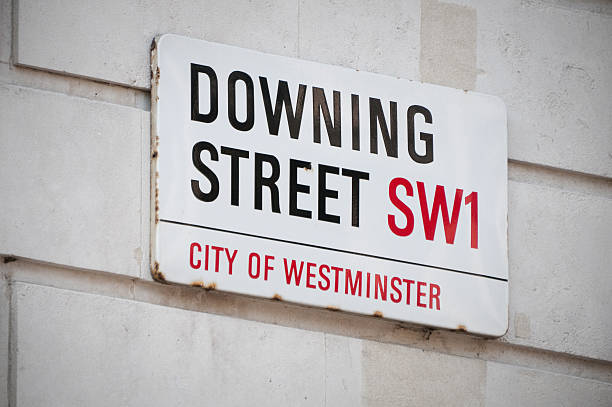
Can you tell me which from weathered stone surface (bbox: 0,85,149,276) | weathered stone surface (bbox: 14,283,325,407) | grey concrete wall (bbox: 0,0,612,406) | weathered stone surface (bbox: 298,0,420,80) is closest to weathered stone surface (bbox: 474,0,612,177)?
grey concrete wall (bbox: 0,0,612,406)

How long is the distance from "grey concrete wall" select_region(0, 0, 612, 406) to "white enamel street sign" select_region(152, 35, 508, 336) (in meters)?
0.08

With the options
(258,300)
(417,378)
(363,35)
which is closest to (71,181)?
(258,300)

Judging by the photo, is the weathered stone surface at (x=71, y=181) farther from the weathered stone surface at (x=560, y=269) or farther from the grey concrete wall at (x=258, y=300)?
the weathered stone surface at (x=560, y=269)

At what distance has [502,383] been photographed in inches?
195

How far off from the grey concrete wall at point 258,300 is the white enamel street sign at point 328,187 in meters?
0.08

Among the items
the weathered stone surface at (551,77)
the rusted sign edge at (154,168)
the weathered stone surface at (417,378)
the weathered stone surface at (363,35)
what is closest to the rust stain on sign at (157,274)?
the rusted sign edge at (154,168)

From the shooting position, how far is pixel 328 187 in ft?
15.7

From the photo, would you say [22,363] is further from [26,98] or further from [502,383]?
[502,383]

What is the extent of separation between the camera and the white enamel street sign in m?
4.57

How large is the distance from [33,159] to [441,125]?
1389mm

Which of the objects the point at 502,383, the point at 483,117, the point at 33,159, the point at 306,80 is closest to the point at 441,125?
the point at 483,117

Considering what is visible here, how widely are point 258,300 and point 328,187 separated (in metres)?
0.43

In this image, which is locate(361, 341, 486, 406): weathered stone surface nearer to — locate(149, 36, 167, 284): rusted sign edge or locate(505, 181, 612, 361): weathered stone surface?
locate(505, 181, 612, 361): weathered stone surface

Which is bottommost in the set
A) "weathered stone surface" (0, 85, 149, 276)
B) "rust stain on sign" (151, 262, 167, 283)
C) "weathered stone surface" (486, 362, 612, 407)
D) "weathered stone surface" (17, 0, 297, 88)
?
"weathered stone surface" (486, 362, 612, 407)
